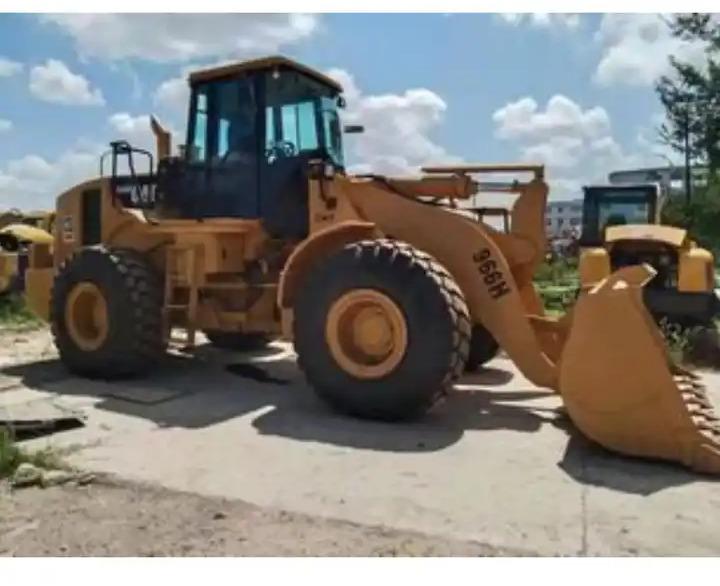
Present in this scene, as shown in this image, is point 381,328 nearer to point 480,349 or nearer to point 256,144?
point 480,349

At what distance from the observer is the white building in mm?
15729

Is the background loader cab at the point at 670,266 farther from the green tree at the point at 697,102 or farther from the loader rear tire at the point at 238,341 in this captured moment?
the green tree at the point at 697,102

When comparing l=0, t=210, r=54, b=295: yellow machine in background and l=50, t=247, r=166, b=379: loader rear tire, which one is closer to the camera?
l=50, t=247, r=166, b=379: loader rear tire

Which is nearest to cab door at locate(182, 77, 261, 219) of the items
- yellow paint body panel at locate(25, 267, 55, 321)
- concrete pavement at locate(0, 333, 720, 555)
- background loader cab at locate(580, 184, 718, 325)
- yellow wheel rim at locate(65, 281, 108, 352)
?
yellow wheel rim at locate(65, 281, 108, 352)

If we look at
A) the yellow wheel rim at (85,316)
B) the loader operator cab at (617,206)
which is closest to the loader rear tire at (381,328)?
the yellow wheel rim at (85,316)

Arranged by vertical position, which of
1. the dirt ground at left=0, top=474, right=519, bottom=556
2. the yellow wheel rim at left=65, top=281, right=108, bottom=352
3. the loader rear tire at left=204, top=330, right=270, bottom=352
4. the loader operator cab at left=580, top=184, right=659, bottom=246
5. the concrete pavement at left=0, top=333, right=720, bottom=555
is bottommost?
the dirt ground at left=0, top=474, right=519, bottom=556

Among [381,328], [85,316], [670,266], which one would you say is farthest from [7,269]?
[670,266]

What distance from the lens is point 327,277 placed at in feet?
19.2

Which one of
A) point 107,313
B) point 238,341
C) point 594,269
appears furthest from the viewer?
point 238,341

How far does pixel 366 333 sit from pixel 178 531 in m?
2.38

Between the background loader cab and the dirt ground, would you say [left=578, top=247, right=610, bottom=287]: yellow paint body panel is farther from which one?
the dirt ground

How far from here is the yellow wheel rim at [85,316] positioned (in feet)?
23.6

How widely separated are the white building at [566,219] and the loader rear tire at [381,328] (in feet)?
21.1

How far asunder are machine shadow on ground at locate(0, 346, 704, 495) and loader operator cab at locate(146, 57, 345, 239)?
53.8 inches
